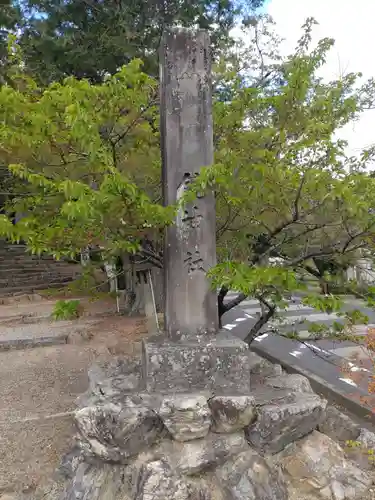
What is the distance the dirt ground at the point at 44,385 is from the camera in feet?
12.2

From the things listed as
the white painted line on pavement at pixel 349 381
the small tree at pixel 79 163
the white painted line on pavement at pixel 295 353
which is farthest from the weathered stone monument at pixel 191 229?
the white painted line on pavement at pixel 295 353

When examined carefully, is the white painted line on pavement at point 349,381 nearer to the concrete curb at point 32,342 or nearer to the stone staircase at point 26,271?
the concrete curb at point 32,342

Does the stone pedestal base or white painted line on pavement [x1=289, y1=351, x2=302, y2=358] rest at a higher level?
the stone pedestal base

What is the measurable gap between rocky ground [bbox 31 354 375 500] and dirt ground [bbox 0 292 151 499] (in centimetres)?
63

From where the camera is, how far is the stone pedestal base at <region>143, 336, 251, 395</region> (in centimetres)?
313

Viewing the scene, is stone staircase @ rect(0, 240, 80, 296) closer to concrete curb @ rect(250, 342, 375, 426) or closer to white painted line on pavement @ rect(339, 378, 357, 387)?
concrete curb @ rect(250, 342, 375, 426)

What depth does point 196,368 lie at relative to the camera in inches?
124

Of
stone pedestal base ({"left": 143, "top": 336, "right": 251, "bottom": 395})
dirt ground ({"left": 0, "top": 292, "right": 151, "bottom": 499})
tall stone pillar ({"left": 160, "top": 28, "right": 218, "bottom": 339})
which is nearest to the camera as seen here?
stone pedestal base ({"left": 143, "top": 336, "right": 251, "bottom": 395})

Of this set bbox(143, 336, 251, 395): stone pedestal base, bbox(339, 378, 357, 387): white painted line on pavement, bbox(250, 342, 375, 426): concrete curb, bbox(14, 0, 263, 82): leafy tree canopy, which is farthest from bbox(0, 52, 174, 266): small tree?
bbox(14, 0, 263, 82): leafy tree canopy

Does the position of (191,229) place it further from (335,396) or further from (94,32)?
(94,32)

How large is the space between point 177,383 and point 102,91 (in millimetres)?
2310

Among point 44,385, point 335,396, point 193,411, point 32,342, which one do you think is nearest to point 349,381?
point 335,396

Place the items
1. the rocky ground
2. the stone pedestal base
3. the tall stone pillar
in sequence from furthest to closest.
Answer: the tall stone pillar < the stone pedestal base < the rocky ground

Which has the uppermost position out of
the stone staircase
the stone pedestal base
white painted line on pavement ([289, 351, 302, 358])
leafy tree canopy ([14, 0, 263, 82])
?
leafy tree canopy ([14, 0, 263, 82])
